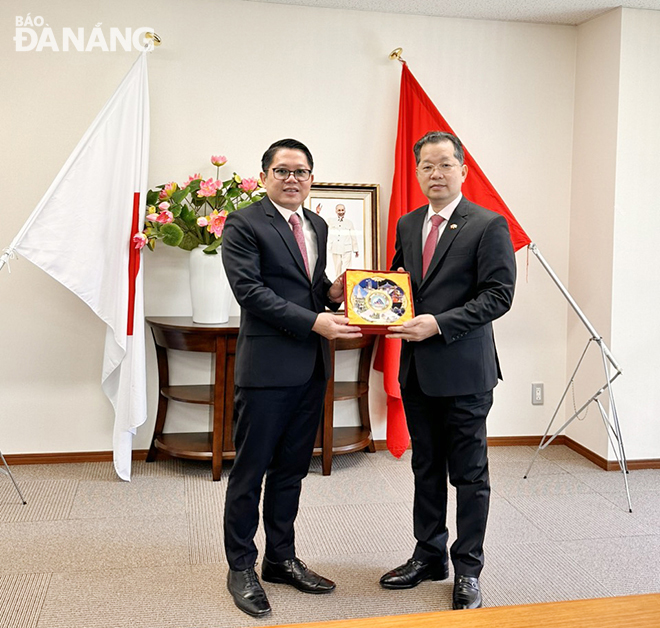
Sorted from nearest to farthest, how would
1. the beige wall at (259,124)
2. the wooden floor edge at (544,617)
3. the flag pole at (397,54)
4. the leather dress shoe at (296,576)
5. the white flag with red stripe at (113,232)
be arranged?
the wooden floor edge at (544,617)
the leather dress shoe at (296,576)
the white flag with red stripe at (113,232)
the beige wall at (259,124)
the flag pole at (397,54)

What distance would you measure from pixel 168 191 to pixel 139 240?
0.32 meters

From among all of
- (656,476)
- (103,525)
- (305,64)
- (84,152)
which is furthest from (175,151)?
(656,476)

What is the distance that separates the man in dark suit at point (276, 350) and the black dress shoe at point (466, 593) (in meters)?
0.47

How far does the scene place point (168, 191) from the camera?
375 cm

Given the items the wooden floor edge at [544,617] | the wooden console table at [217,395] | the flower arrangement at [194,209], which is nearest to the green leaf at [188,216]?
the flower arrangement at [194,209]

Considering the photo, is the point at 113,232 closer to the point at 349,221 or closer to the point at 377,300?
the point at 349,221

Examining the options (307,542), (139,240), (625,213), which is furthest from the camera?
(625,213)

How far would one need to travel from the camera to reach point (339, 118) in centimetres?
413

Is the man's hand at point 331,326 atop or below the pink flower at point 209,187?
below

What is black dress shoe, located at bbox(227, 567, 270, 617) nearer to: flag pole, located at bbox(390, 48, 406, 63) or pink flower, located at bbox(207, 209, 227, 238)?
pink flower, located at bbox(207, 209, 227, 238)

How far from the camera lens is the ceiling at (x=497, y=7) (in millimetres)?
3887

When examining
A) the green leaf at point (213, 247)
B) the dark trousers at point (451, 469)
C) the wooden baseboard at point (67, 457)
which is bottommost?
the wooden baseboard at point (67, 457)

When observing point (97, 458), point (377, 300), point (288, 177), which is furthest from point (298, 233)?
point (97, 458)

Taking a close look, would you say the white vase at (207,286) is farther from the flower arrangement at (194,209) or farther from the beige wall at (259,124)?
the beige wall at (259,124)
